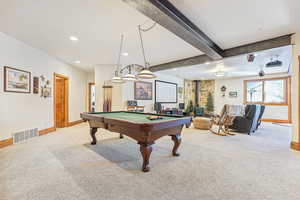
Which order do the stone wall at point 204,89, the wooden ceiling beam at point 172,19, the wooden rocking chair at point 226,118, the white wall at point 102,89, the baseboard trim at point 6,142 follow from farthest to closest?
the stone wall at point 204,89 < the white wall at point 102,89 < the wooden rocking chair at point 226,118 < the baseboard trim at point 6,142 < the wooden ceiling beam at point 172,19

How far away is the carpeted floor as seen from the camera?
1.74 m

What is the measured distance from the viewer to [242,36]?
11.5 ft

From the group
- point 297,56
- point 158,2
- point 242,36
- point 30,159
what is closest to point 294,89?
point 297,56

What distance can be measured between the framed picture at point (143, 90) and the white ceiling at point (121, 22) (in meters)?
2.70

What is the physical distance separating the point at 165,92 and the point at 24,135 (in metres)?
6.42

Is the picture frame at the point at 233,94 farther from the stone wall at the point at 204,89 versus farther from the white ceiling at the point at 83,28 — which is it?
the white ceiling at the point at 83,28

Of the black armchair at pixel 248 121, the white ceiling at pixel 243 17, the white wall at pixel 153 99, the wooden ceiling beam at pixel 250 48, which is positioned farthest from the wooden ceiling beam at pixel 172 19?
the white wall at pixel 153 99

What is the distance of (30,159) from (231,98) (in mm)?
10073

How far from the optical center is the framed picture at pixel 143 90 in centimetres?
677

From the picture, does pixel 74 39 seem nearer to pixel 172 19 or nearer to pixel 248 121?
pixel 172 19

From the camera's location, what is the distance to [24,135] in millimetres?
3902

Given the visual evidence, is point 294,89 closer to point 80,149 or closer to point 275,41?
point 275,41

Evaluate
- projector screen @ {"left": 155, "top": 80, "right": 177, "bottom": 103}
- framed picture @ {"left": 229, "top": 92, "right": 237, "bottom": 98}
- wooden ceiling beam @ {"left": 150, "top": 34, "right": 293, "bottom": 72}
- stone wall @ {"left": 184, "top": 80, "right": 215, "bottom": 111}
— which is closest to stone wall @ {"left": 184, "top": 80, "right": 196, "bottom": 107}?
stone wall @ {"left": 184, "top": 80, "right": 215, "bottom": 111}

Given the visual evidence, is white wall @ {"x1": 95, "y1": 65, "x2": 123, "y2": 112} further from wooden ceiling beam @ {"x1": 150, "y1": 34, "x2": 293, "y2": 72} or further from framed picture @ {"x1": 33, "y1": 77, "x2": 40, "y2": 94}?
wooden ceiling beam @ {"x1": 150, "y1": 34, "x2": 293, "y2": 72}
